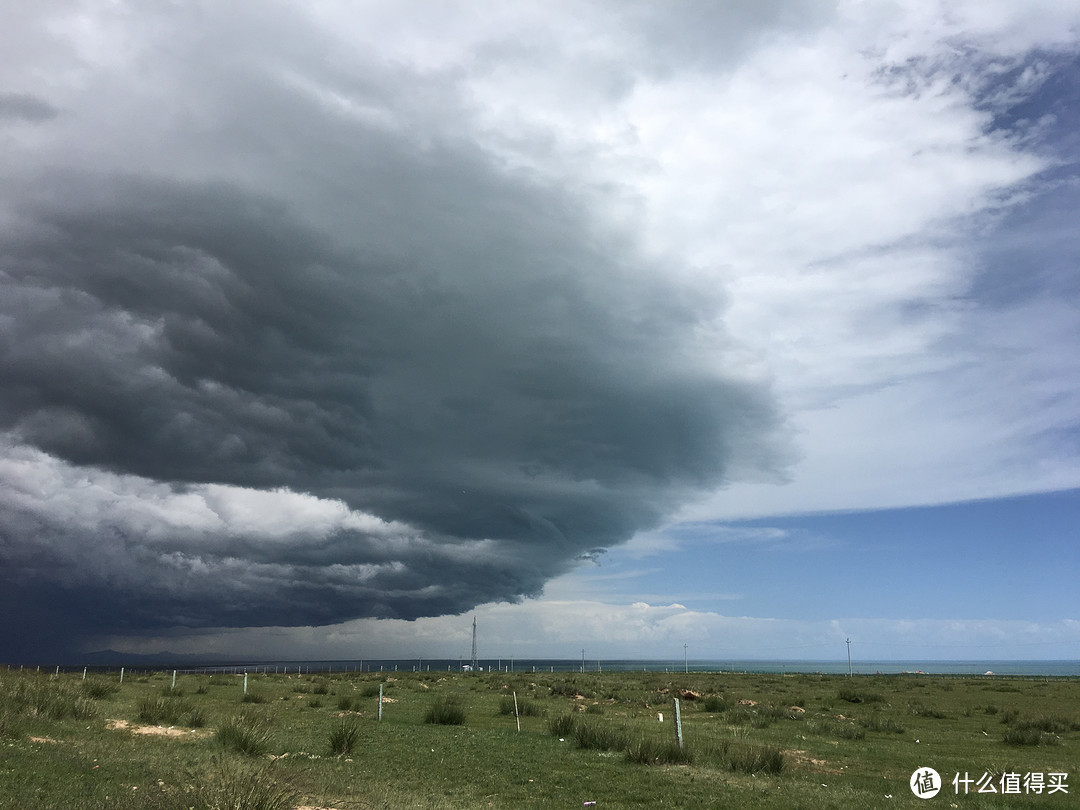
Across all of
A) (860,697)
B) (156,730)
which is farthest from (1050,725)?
(156,730)

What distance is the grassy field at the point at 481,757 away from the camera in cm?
1495

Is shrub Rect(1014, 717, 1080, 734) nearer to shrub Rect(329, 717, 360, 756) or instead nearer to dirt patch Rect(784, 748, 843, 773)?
dirt patch Rect(784, 748, 843, 773)

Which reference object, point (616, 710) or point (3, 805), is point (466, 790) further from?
point (616, 710)

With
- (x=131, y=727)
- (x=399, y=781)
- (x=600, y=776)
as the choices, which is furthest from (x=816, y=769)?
(x=131, y=727)

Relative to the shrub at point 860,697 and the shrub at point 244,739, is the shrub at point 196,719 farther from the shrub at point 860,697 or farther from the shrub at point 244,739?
the shrub at point 860,697

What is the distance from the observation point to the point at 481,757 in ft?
79.1

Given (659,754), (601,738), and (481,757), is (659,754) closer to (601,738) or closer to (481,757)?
(601,738)

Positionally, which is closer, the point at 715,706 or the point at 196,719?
the point at 196,719

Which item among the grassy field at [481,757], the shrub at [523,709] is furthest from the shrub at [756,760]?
the shrub at [523,709]

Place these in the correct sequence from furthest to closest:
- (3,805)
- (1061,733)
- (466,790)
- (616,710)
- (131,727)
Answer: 1. (616,710)
2. (1061,733)
3. (131,727)
4. (466,790)
5. (3,805)

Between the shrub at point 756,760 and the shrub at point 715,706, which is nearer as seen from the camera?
the shrub at point 756,760

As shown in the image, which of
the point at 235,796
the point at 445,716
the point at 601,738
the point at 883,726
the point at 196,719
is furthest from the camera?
the point at 883,726

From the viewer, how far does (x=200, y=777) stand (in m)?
14.3

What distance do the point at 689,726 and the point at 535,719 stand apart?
8657 millimetres
